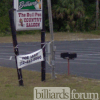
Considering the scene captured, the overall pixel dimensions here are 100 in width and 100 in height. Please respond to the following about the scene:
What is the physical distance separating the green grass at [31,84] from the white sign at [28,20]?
204 cm

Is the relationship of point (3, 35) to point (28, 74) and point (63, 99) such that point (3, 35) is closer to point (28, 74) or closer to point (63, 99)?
point (28, 74)

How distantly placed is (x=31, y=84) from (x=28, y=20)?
2.32 metres

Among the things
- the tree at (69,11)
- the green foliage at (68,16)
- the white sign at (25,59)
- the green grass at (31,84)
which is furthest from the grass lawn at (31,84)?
the tree at (69,11)

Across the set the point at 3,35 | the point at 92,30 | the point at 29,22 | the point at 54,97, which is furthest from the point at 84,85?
the point at 92,30

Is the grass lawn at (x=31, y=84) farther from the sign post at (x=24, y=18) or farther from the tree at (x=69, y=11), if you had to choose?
the tree at (x=69, y=11)

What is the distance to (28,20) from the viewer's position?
9.70 metres

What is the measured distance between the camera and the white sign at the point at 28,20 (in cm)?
953

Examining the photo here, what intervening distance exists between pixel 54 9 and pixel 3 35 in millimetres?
9737

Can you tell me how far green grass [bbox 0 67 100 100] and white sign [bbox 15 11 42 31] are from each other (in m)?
2.04

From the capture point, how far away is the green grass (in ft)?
26.6

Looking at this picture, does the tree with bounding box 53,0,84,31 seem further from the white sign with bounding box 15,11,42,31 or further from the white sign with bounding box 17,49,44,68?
the white sign with bounding box 17,49,44,68

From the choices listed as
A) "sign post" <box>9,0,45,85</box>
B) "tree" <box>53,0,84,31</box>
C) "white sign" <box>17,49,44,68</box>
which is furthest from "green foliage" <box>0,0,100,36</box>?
"white sign" <box>17,49,44,68</box>

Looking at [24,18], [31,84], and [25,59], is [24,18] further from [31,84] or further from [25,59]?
[31,84]

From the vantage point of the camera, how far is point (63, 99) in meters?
7.25
